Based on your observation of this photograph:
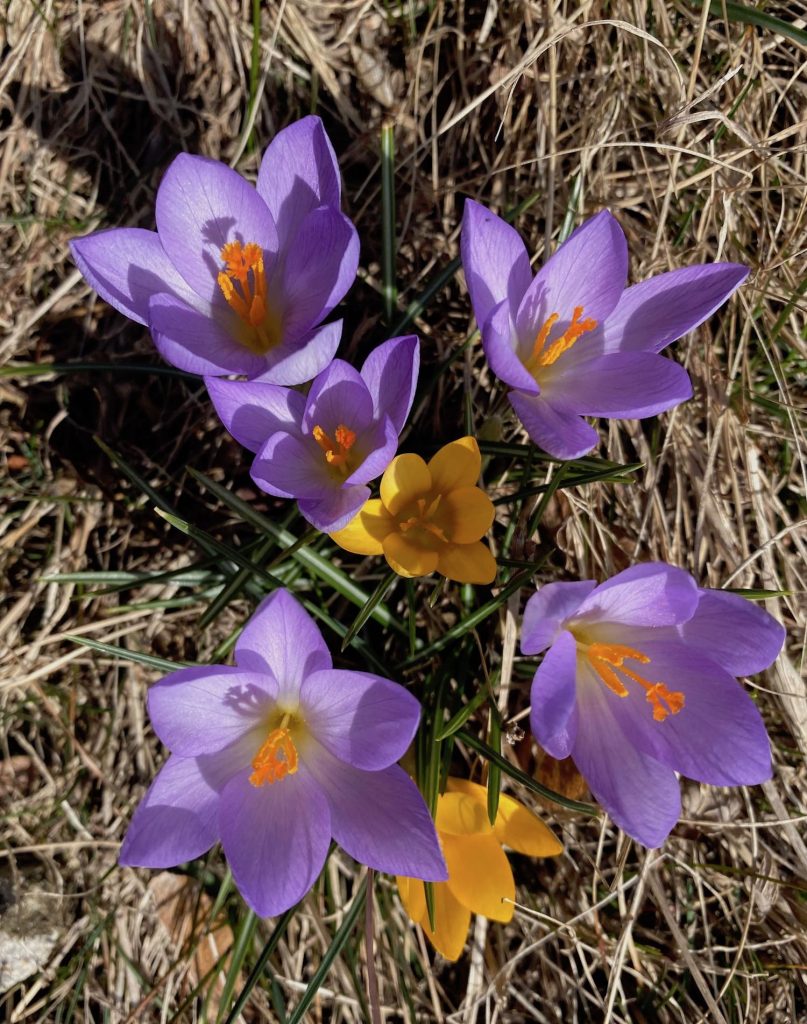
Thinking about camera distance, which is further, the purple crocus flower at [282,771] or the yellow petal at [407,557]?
the yellow petal at [407,557]

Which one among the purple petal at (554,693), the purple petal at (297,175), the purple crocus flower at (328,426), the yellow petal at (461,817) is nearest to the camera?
the purple petal at (554,693)

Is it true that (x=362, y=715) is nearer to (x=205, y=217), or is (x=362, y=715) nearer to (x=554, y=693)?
(x=554, y=693)

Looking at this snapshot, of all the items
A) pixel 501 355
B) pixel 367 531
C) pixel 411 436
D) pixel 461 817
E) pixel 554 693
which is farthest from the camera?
pixel 411 436

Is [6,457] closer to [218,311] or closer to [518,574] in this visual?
[218,311]

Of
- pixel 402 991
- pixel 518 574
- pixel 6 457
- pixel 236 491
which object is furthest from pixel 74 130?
pixel 402 991

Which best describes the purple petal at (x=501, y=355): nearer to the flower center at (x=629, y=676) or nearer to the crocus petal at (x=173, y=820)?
the flower center at (x=629, y=676)

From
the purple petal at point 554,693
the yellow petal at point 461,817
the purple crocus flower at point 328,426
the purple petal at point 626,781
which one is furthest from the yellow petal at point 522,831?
the purple crocus flower at point 328,426

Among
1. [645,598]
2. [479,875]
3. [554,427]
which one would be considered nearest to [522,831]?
[479,875]
